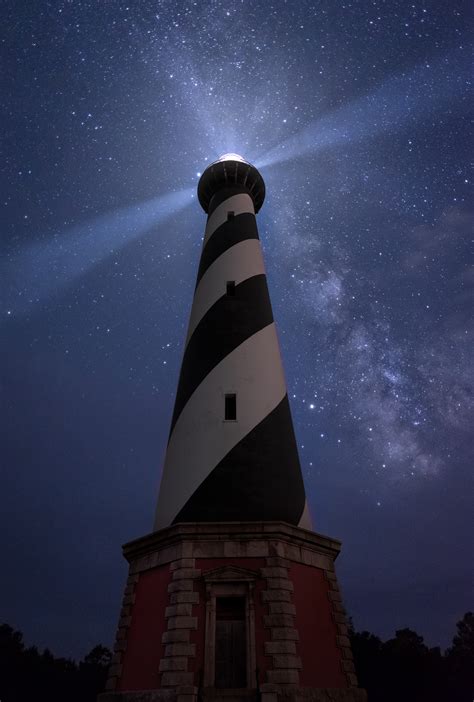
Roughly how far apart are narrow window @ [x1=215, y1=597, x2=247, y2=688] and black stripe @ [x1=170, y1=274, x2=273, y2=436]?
4280 millimetres

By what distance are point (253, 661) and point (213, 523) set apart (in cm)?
213

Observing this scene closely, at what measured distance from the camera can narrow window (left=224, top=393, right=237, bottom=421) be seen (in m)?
10.8

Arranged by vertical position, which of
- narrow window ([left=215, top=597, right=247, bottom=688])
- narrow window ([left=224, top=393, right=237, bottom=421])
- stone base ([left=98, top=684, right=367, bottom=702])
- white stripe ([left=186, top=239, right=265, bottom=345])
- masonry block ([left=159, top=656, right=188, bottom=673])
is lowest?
stone base ([left=98, top=684, right=367, bottom=702])

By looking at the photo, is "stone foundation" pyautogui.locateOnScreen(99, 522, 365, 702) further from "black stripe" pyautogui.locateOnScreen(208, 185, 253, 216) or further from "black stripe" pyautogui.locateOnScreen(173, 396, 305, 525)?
"black stripe" pyautogui.locateOnScreen(208, 185, 253, 216)

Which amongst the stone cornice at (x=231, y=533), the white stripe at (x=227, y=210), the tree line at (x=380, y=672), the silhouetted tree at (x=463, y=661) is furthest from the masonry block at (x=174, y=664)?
the silhouetted tree at (x=463, y=661)

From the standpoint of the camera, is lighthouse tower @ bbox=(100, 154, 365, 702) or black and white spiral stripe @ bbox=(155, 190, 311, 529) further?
black and white spiral stripe @ bbox=(155, 190, 311, 529)

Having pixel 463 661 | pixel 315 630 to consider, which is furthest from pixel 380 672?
pixel 315 630

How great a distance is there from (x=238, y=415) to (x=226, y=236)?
566cm

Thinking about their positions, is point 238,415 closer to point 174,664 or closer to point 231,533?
point 231,533

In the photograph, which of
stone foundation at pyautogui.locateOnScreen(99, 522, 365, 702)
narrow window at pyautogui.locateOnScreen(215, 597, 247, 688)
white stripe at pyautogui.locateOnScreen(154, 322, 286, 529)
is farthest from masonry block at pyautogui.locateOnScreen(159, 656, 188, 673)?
white stripe at pyautogui.locateOnScreen(154, 322, 286, 529)

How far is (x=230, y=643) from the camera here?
826cm

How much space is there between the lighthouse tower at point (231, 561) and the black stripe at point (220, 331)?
0.11 feet

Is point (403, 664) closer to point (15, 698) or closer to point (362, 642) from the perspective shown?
point (362, 642)

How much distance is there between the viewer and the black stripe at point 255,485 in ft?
31.1
